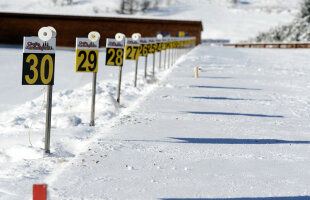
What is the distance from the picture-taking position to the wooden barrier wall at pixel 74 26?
43.5 meters

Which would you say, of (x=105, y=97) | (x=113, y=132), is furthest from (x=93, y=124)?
(x=105, y=97)

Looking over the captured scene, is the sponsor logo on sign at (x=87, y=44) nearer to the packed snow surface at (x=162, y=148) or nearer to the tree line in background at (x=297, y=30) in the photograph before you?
the packed snow surface at (x=162, y=148)

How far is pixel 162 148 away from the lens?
240 inches

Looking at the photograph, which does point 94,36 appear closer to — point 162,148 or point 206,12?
point 162,148

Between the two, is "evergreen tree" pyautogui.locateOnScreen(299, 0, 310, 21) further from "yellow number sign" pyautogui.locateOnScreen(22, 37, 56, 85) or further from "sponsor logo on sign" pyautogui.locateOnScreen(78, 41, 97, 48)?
"yellow number sign" pyautogui.locateOnScreen(22, 37, 56, 85)

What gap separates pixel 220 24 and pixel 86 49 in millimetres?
97132

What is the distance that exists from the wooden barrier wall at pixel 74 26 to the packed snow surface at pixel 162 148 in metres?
34.1

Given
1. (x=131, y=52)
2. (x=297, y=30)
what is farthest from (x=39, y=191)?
(x=297, y=30)

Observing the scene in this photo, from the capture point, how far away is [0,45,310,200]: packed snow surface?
14.8 feet

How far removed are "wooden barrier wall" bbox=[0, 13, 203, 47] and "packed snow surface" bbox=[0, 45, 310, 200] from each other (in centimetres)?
3406

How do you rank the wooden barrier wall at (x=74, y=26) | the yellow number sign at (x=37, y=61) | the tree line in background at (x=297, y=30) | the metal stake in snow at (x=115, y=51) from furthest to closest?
the tree line in background at (x=297, y=30) → the wooden barrier wall at (x=74, y=26) → the metal stake in snow at (x=115, y=51) → the yellow number sign at (x=37, y=61)

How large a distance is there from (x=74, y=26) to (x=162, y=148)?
4045 cm

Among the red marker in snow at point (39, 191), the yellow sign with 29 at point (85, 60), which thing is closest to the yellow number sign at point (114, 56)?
the yellow sign with 29 at point (85, 60)

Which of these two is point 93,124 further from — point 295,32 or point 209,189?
point 295,32
